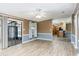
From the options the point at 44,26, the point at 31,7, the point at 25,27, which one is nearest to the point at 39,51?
the point at 31,7

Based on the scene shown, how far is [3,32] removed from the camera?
705 centimetres

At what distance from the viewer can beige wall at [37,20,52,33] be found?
1240 cm

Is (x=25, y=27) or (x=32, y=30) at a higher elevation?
(x=25, y=27)

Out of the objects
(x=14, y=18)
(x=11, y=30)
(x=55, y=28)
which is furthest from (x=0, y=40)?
(x=55, y=28)

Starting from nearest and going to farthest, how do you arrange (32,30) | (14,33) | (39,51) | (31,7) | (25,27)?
(31,7) → (39,51) → (14,33) → (25,27) → (32,30)

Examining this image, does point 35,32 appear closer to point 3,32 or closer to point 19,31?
point 19,31

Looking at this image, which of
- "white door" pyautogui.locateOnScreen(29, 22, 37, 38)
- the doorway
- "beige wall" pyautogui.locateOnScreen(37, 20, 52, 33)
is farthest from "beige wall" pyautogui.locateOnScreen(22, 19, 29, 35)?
"beige wall" pyautogui.locateOnScreen(37, 20, 52, 33)

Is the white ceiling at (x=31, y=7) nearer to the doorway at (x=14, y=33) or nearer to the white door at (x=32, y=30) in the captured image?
the doorway at (x=14, y=33)

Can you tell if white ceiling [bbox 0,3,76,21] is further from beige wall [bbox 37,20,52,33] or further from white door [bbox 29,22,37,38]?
beige wall [bbox 37,20,52,33]

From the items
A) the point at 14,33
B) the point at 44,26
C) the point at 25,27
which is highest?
the point at 44,26

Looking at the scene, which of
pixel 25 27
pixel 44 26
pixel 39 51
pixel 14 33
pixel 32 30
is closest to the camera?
pixel 39 51

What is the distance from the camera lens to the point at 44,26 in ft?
41.4

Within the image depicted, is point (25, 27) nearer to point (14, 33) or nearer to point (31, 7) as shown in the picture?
point (14, 33)

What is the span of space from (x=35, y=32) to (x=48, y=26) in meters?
1.56
